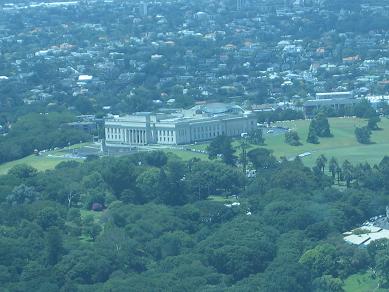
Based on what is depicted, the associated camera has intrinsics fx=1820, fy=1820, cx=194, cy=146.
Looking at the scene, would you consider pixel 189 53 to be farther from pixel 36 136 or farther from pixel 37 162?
pixel 37 162

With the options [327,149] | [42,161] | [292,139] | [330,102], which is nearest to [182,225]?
[42,161]

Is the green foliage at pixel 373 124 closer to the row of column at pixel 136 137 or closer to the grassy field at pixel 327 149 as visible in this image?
the grassy field at pixel 327 149

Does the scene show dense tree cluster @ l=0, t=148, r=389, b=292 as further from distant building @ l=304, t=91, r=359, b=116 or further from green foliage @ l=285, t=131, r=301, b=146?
distant building @ l=304, t=91, r=359, b=116

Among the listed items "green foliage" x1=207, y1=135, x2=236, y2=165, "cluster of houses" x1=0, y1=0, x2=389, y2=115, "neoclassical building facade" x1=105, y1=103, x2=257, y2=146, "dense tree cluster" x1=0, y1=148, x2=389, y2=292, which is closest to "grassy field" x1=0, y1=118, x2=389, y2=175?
"green foliage" x1=207, y1=135, x2=236, y2=165

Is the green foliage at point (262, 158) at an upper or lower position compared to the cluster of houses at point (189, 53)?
upper

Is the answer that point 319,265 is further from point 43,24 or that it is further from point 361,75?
point 43,24

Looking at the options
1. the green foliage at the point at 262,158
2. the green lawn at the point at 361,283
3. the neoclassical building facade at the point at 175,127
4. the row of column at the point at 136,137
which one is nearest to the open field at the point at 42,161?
the row of column at the point at 136,137

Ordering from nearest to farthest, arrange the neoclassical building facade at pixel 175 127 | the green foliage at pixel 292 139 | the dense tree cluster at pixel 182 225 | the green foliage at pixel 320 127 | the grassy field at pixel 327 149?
1. the dense tree cluster at pixel 182 225
2. the grassy field at pixel 327 149
3. the green foliage at pixel 292 139
4. the green foliage at pixel 320 127
5. the neoclassical building facade at pixel 175 127
